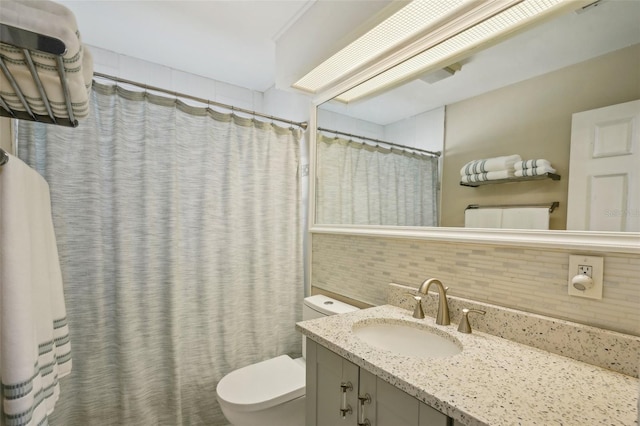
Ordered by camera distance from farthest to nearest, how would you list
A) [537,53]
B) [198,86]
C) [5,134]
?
[198,86] < [5,134] < [537,53]

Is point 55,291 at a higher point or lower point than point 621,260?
lower

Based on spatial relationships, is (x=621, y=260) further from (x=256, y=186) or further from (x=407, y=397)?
(x=256, y=186)

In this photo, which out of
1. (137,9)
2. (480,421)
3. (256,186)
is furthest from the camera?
(256,186)

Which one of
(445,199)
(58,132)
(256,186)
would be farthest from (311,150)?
(58,132)

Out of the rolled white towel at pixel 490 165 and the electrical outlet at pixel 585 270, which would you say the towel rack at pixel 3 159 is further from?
the electrical outlet at pixel 585 270

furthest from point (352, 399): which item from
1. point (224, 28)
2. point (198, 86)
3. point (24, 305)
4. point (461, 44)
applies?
point (198, 86)

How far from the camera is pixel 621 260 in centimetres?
78

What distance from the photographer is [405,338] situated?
3.73ft

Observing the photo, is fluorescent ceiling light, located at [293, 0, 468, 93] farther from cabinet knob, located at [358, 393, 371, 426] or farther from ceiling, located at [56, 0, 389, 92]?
cabinet knob, located at [358, 393, 371, 426]

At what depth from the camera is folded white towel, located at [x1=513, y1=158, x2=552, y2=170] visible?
932 millimetres

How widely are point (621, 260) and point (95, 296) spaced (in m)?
2.03

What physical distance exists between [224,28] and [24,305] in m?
1.60

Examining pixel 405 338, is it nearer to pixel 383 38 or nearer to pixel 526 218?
pixel 526 218

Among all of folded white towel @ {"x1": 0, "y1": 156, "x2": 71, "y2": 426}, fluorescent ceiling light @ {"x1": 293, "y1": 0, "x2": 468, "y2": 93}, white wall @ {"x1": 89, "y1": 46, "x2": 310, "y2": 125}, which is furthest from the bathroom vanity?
white wall @ {"x1": 89, "y1": 46, "x2": 310, "y2": 125}
